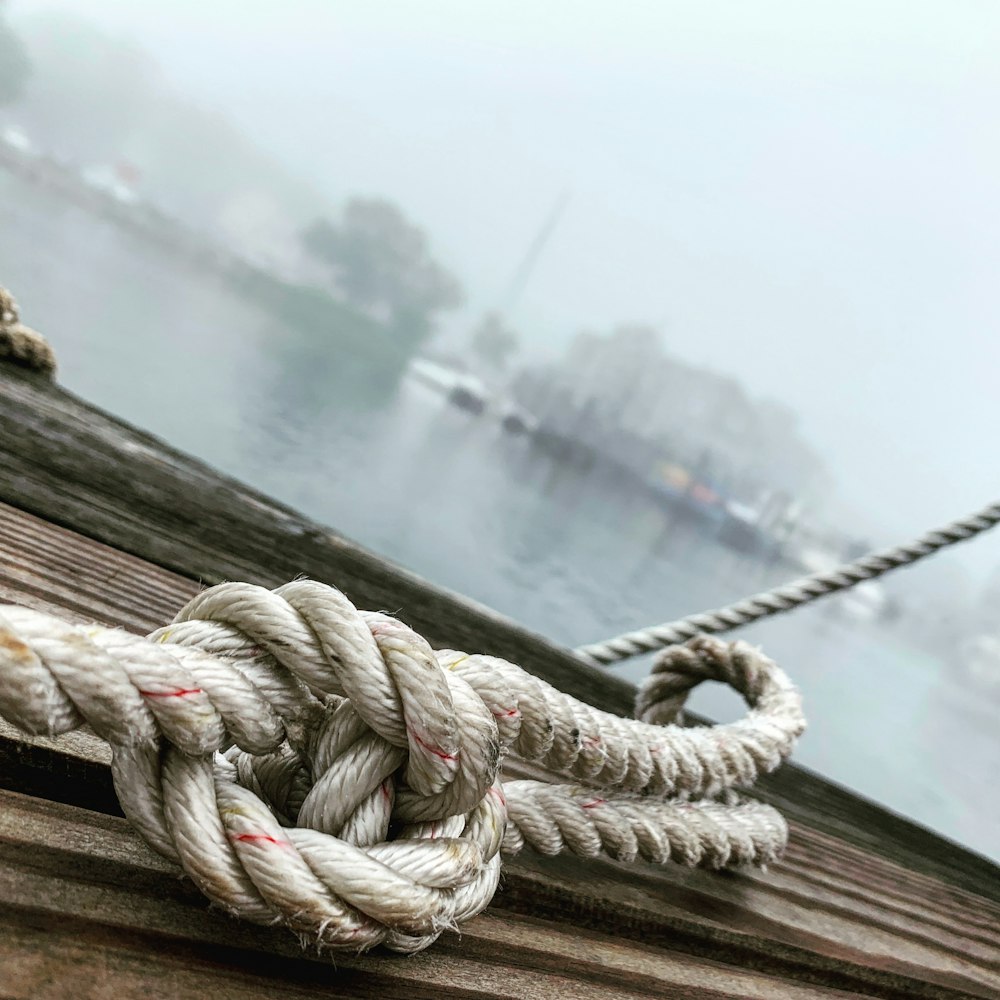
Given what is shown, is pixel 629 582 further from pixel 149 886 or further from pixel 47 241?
pixel 47 241

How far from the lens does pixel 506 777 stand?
28.7 inches


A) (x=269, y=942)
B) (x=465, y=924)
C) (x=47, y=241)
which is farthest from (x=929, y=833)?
(x=47, y=241)

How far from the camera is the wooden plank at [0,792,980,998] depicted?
0.39m

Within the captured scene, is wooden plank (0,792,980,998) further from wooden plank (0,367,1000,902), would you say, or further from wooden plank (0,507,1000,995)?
wooden plank (0,367,1000,902)

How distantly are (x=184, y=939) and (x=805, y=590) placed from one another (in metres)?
1.40

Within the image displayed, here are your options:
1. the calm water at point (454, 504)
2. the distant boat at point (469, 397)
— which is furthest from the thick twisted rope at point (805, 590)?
the distant boat at point (469, 397)

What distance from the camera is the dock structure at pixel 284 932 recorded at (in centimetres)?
40

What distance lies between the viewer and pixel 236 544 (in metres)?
1.05

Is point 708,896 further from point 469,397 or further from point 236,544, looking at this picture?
point 469,397

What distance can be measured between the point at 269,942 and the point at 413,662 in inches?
7.0

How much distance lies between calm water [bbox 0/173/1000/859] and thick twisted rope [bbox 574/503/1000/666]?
558cm

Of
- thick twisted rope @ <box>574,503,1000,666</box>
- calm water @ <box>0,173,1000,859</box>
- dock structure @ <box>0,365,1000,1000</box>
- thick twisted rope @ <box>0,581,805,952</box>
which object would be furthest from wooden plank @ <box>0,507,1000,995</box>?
calm water @ <box>0,173,1000,859</box>

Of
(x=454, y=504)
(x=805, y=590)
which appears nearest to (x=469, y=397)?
(x=454, y=504)

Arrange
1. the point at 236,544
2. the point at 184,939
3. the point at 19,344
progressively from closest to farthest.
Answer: the point at 184,939 → the point at 236,544 → the point at 19,344
